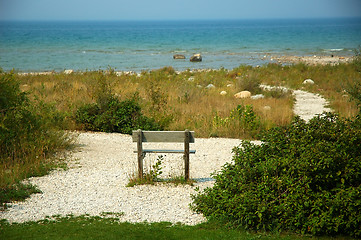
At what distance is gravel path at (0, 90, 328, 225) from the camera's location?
5.78 metres

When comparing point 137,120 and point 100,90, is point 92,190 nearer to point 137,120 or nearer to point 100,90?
point 137,120

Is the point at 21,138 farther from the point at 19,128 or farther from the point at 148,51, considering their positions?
the point at 148,51

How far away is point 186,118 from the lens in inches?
478

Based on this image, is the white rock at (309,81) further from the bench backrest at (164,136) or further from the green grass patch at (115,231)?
the green grass patch at (115,231)

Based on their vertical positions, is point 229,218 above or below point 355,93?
below

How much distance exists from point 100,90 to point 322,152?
7739 millimetres

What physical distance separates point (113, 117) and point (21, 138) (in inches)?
135

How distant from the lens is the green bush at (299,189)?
4961 millimetres

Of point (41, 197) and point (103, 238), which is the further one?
point (41, 197)

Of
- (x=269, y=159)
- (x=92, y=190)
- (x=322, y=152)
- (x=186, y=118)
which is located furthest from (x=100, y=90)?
(x=322, y=152)

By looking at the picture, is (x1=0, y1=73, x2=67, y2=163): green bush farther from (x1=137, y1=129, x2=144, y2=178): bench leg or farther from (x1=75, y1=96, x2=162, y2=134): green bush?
(x1=137, y1=129, x2=144, y2=178): bench leg

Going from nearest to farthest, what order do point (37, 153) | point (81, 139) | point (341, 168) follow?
point (341, 168)
point (37, 153)
point (81, 139)

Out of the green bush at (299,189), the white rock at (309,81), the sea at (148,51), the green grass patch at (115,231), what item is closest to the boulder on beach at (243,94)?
the white rock at (309,81)

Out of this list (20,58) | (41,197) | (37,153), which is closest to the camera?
(41,197)
